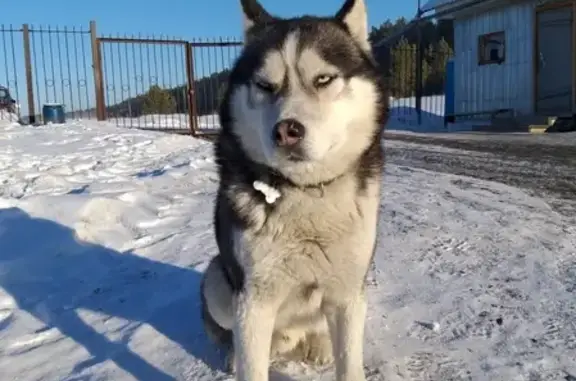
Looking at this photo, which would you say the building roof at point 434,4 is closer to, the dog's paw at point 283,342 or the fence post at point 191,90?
the fence post at point 191,90

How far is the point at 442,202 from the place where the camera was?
5258 millimetres

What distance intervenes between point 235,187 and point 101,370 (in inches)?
40.1

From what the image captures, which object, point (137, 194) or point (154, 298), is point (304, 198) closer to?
point (154, 298)

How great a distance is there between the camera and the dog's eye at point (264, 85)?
2268mm

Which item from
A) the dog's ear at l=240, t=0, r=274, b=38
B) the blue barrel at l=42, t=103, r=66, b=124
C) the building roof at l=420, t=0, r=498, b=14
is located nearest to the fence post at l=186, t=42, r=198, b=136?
the blue barrel at l=42, t=103, r=66, b=124

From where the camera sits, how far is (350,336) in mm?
2389

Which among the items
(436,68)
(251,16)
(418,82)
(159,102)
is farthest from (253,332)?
(436,68)

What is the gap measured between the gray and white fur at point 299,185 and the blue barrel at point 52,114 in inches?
Answer: 551

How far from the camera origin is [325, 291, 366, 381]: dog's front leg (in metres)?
2.37

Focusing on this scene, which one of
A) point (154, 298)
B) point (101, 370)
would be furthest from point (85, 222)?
point (101, 370)

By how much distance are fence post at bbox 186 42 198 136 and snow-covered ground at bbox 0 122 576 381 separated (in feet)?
25.2

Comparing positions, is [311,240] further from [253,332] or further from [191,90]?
[191,90]

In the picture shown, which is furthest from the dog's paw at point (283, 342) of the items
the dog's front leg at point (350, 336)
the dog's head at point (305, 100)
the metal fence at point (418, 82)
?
the metal fence at point (418, 82)

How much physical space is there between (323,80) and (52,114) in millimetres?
14458
